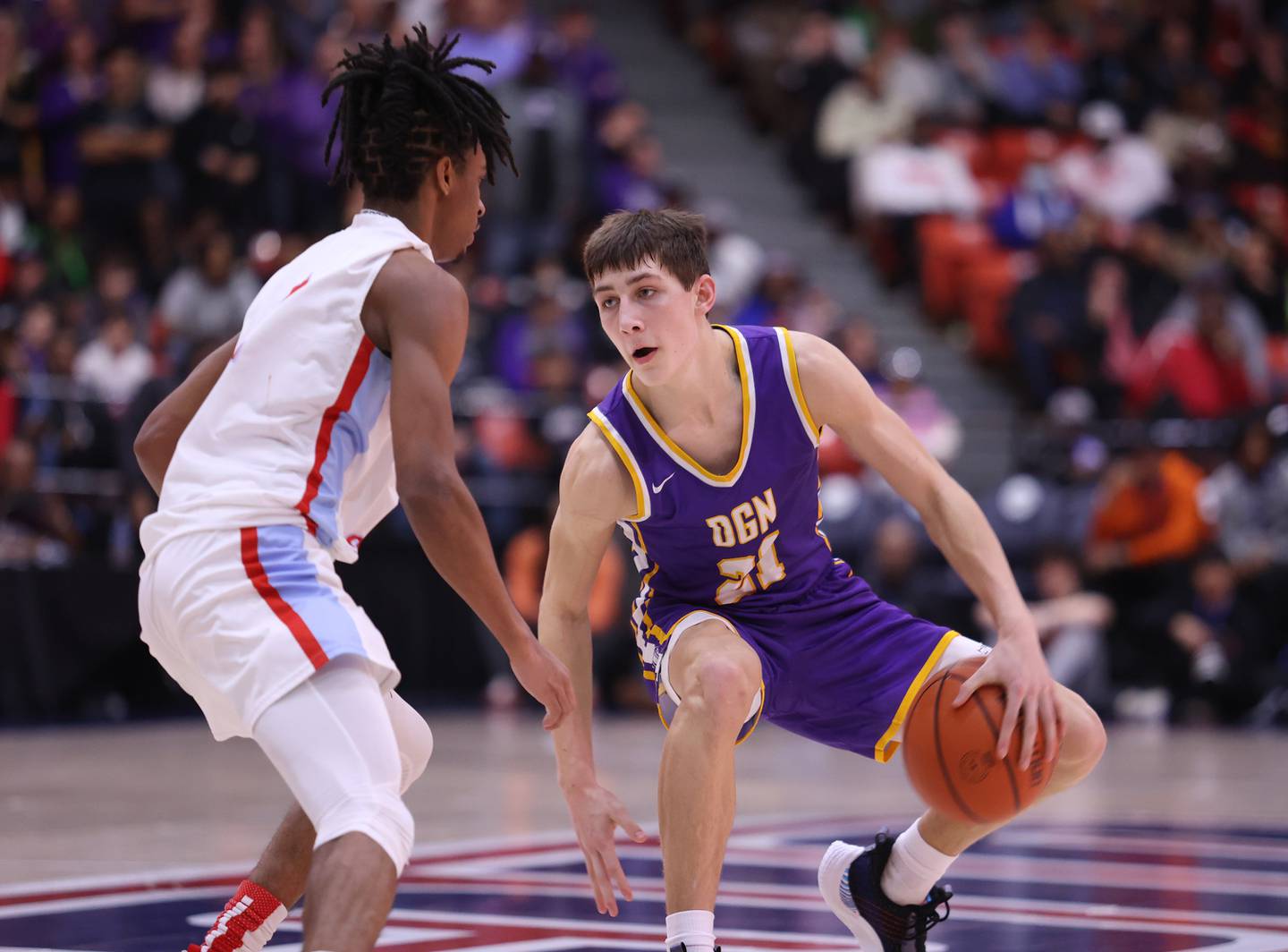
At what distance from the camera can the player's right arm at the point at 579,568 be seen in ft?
13.5

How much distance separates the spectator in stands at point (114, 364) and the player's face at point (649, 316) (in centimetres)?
752

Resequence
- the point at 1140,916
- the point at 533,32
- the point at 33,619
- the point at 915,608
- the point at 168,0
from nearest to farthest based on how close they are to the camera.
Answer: the point at 1140,916 → the point at 33,619 → the point at 915,608 → the point at 168,0 → the point at 533,32

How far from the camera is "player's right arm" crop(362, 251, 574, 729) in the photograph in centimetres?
321

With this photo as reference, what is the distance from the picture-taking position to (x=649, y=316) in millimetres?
4270

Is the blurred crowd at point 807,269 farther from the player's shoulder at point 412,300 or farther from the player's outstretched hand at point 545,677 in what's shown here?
the player's shoulder at point 412,300

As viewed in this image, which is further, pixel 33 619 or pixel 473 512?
pixel 33 619

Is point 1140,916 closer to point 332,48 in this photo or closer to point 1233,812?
point 1233,812

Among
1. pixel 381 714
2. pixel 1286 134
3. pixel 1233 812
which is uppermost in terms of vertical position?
pixel 1286 134

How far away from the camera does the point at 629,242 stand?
4.27 metres

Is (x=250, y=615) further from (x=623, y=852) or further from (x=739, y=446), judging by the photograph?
(x=623, y=852)

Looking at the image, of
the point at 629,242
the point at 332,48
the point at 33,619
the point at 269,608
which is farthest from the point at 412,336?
the point at 332,48

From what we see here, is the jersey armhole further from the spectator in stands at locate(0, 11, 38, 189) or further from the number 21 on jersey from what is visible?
the spectator in stands at locate(0, 11, 38, 189)

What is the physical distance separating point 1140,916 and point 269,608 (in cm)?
279

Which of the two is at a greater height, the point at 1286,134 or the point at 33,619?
the point at 1286,134
